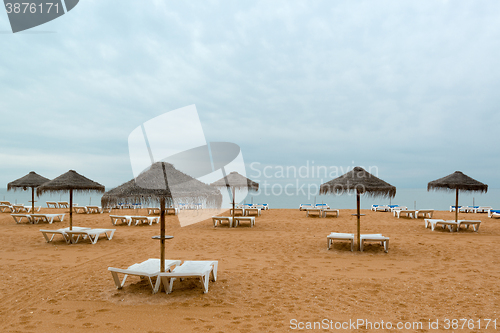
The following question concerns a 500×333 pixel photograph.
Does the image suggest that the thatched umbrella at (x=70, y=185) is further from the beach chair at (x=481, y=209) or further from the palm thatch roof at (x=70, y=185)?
the beach chair at (x=481, y=209)

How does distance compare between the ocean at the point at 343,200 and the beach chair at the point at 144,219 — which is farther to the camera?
the beach chair at the point at 144,219

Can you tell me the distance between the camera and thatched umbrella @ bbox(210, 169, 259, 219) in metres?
12.1

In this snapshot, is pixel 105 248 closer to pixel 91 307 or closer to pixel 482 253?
pixel 91 307

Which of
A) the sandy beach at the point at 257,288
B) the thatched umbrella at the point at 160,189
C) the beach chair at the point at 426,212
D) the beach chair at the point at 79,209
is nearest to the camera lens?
the sandy beach at the point at 257,288

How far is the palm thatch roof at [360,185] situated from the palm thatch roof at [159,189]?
432cm

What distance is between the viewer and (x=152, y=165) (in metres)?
4.61

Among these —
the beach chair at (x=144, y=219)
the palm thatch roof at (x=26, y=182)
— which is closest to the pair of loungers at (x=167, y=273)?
the beach chair at (x=144, y=219)

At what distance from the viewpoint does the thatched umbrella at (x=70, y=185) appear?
8.07 metres

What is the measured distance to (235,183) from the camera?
39.6ft

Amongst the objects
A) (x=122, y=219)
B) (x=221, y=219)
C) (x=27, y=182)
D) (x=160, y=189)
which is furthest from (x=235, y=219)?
(x=27, y=182)

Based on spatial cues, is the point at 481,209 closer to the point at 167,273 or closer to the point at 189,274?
the point at 189,274

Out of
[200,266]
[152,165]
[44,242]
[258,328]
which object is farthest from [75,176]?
[258,328]

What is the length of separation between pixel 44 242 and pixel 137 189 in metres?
6.70

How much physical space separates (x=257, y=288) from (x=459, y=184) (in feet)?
30.8
